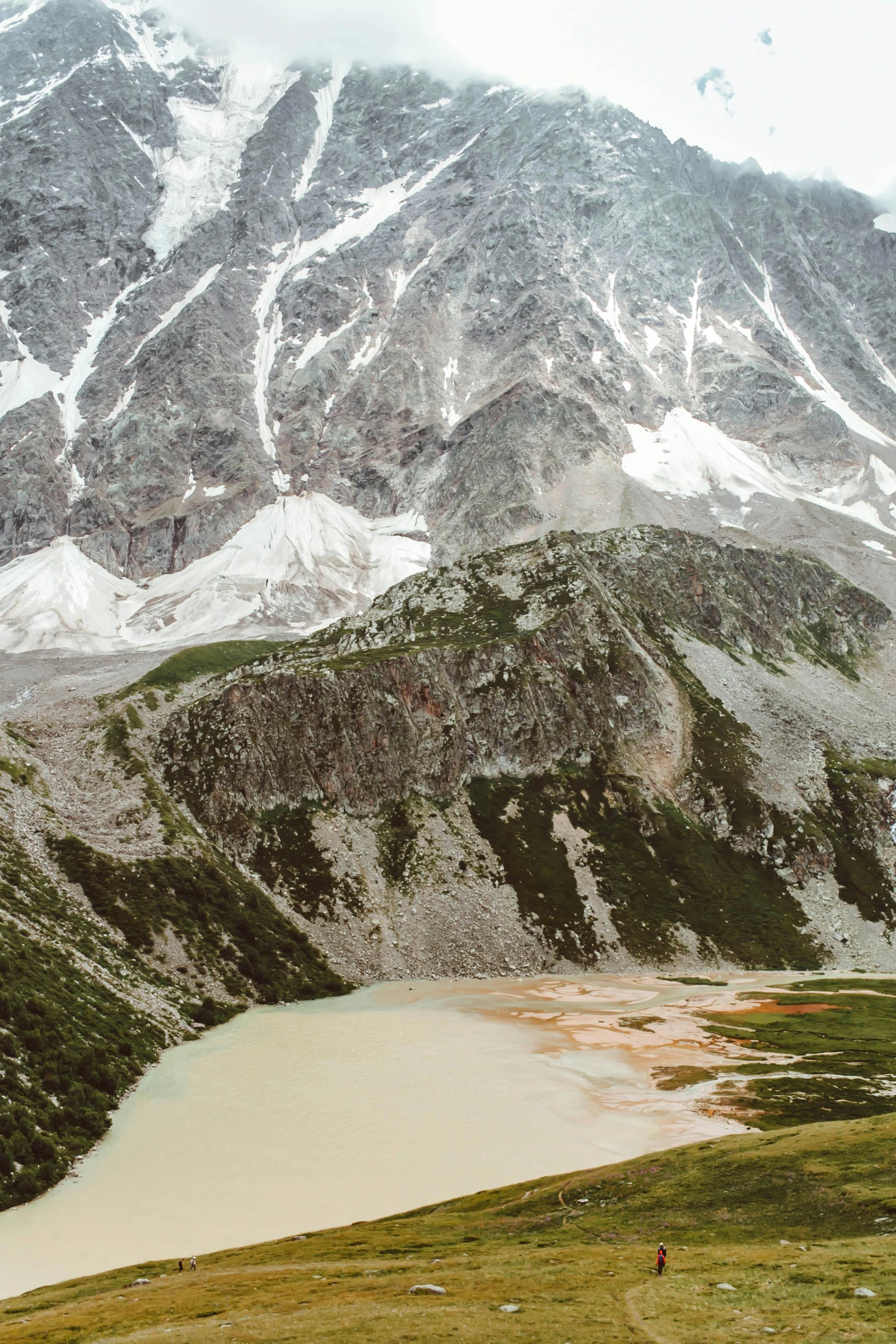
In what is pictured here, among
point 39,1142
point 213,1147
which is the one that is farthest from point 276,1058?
point 39,1142

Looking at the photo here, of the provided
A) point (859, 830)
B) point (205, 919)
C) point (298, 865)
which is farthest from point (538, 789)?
point (205, 919)

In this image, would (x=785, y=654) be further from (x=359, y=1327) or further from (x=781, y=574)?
(x=359, y=1327)

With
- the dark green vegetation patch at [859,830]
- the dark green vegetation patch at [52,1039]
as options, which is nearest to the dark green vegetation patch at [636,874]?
the dark green vegetation patch at [859,830]

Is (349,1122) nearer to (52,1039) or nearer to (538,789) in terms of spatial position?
(52,1039)

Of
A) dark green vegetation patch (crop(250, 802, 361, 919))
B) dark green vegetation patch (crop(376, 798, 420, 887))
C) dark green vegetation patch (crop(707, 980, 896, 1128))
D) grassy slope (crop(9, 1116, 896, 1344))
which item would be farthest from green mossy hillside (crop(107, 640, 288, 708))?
grassy slope (crop(9, 1116, 896, 1344))

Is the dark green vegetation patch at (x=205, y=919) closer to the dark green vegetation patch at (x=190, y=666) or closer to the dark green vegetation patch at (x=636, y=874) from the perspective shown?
the dark green vegetation patch at (x=636, y=874)
